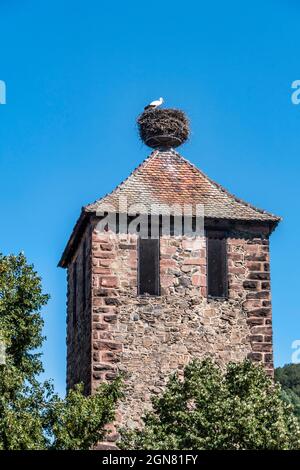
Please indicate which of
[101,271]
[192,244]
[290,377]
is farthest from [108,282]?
[290,377]

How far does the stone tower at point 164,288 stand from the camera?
31250mm

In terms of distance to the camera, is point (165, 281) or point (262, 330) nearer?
point (165, 281)

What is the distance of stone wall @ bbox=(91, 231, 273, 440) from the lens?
31.1m

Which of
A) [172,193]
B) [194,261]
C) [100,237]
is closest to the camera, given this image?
[100,237]

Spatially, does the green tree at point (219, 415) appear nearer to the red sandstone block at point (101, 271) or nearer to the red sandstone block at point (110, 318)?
the red sandstone block at point (110, 318)

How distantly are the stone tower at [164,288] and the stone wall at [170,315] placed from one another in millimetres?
22

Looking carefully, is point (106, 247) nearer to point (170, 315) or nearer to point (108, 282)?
point (108, 282)

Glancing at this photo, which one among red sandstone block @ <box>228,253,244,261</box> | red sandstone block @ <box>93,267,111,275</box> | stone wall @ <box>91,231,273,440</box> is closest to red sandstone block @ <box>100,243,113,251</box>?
stone wall @ <box>91,231,273,440</box>

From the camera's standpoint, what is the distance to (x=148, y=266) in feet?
105

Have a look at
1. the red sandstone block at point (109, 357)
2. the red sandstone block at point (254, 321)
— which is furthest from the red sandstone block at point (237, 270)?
the red sandstone block at point (109, 357)

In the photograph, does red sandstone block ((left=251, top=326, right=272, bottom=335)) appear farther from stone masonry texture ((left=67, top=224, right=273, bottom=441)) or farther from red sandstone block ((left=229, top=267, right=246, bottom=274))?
red sandstone block ((left=229, top=267, right=246, bottom=274))

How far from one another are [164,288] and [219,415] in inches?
208
